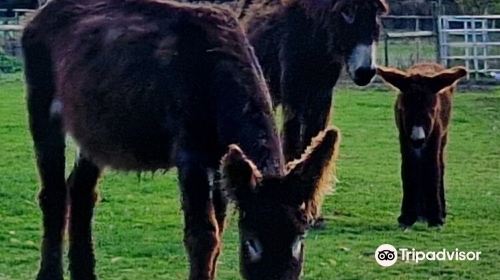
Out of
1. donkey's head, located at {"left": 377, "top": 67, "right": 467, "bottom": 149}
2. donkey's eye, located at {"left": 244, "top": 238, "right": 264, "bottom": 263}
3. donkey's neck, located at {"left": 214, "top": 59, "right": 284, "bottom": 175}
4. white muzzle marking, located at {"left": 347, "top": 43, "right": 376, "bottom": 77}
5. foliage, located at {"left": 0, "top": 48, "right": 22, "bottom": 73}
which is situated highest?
donkey's neck, located at {"left": 214, "top": 59, "right": 284, "bottom": 175}

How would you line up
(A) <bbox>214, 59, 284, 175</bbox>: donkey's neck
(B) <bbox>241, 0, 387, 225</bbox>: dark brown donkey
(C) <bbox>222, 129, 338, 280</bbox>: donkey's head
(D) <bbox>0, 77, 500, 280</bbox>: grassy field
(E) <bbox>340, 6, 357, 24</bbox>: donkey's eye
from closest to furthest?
(C) <bbox>222, 129, 338, 280</bbox>: donkey's head → (A) <bbox>214, 59, 284, 175</bbox>: donkey's neck → (D) <bbox>0, 77, 500, 280</bbox>: grassy field → (E) <bbox>340, 6, 357, 24</bbox>: donkey's eye → (B) <bbox>241, 0, 387, 225</bbox>: dark brown donkey

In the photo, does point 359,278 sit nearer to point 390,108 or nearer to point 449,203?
point 449,203

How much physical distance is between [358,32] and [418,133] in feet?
3.79

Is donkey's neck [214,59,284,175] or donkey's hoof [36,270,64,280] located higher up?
donkey's neck [214,59,284,175]

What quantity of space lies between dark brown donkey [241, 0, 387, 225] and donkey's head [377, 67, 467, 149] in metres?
0.52

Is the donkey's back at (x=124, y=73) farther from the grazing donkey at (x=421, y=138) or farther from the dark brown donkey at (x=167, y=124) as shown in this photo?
the grazing donkey at (x=421, y=138)

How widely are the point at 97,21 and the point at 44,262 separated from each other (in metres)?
1.46

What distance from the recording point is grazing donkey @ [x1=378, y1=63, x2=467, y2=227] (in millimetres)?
9430

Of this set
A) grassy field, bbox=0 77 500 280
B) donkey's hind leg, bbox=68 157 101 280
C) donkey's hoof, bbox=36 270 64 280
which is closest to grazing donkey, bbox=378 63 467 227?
grassy field, bbox=0 77 500 280

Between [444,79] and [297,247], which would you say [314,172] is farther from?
[444,79]

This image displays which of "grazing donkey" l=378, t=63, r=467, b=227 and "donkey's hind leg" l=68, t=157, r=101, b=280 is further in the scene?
"grazing donkey" l=378, t=63, r=467, b=227

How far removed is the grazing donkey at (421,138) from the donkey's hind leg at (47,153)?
11.0ft

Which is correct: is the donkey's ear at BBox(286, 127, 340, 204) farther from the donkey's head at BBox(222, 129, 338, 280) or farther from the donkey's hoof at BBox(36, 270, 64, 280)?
the donkey's hoof at BBox(36, 270, 64, 280)

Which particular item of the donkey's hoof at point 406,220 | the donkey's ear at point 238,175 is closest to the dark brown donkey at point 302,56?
the donkey's hoof at point 406,220
